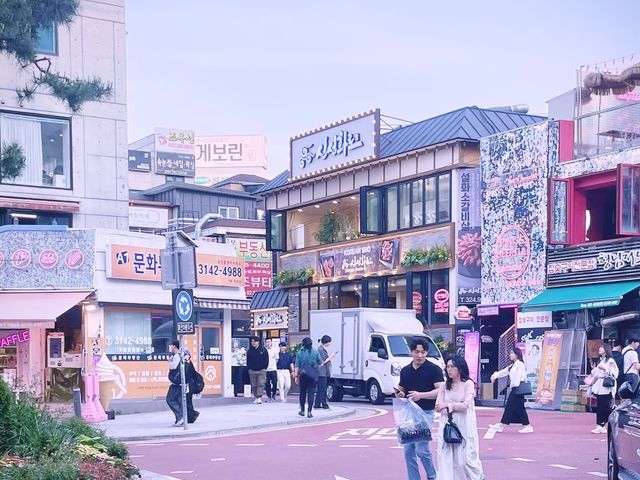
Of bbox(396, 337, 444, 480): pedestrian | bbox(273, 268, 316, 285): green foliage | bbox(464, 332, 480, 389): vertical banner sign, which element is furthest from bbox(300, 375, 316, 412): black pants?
bbox(273, 268, 316, 285): green foliage

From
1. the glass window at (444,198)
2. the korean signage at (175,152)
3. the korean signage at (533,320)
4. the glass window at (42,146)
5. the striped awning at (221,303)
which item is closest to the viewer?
the glass window at (42,146)

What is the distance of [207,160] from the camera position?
11738cm

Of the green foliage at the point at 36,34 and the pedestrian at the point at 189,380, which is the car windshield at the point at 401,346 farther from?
the green foliage at the point at 36,34

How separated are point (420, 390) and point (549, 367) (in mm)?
Result: 18896

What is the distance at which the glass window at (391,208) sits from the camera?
41.0 m

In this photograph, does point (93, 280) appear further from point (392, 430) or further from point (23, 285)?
point (392, 430)

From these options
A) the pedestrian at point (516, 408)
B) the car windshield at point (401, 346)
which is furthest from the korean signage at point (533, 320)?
the pedestrian at point (516, 408)

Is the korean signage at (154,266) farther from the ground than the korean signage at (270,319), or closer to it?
farther from the ground

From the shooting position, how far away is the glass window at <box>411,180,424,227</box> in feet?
129

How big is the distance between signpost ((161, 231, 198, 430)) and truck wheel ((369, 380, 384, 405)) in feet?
35.9

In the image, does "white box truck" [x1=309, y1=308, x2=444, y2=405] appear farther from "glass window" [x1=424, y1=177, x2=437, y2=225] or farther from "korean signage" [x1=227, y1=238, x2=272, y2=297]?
"korean signage" [x1=227, y1=238, x2=272, y2=297]

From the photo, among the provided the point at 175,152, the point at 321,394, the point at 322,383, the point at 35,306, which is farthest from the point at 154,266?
the point at 175,152

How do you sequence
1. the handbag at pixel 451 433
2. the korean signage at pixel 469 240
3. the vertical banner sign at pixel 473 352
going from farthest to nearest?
the korean signage at pixel 469 240 → the vertical banner sign at pixel 473 352 → the handbag at pixel 451 433

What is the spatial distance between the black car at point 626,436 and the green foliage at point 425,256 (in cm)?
2587
